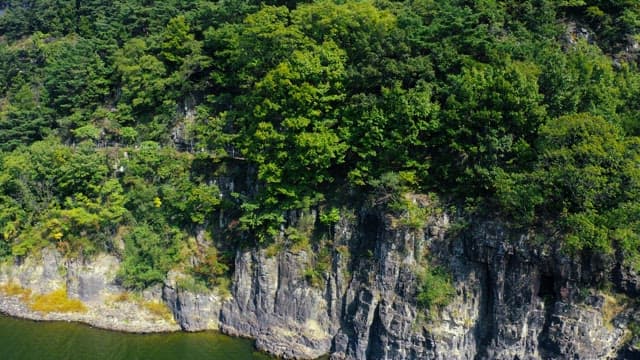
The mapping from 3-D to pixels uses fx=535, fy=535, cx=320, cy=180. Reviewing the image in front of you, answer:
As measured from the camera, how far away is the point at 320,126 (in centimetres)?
2962

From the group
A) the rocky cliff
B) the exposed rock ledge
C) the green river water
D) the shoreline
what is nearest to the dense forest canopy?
the exposed rock ledge

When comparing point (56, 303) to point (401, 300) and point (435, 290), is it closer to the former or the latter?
point (401, 300)

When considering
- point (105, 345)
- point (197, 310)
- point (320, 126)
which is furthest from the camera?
point (197, 310)

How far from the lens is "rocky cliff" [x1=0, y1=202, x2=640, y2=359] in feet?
80.2

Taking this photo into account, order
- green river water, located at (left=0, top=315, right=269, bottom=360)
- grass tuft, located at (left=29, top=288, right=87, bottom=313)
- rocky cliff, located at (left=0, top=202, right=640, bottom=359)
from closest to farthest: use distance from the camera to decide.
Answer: rocky cliff, located at (left=0, top=202, right=640, bottom=359) < green river water, located at (left=0, top=315, right=269, bottom=360) < grass tuft, located at (left=29, top=288, right=87, bottom=313)

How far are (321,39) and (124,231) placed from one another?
17797 millimetres

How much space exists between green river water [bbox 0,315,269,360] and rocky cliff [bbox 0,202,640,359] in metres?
0.81

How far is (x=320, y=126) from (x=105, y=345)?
17687 millimetres

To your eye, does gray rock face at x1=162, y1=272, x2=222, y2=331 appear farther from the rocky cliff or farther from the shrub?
the shrub

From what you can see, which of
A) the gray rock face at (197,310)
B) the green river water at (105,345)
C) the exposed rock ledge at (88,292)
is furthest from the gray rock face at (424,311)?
the exposed rock ledge at (88,292)

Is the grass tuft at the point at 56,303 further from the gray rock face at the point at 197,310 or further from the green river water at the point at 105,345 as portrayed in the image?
the gray rock face at the point at 197,310

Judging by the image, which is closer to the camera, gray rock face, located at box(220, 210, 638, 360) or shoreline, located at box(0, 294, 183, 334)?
gray rock face, located at box(220, 210, 638, 360)

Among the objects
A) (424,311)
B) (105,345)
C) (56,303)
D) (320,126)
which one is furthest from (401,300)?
(56,303)

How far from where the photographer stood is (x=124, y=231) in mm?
35156
